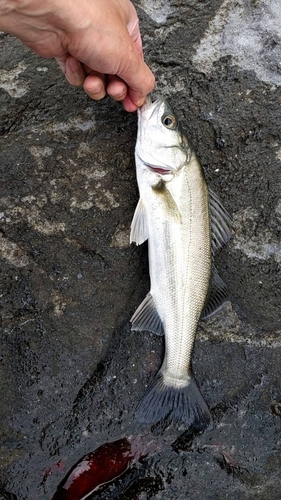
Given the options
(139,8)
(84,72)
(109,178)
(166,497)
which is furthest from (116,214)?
(166,497)

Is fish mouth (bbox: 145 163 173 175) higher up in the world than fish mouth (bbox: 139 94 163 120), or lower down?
lower down

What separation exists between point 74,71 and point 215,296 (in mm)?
1842

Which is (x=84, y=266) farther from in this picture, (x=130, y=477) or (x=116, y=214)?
(x=130, y=477)

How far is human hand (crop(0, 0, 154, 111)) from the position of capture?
10.2 ft

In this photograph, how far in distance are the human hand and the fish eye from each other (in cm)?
20

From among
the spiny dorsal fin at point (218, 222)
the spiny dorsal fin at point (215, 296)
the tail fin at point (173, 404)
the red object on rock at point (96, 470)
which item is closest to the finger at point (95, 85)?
the spiny dorsal fin at point (218, 222)

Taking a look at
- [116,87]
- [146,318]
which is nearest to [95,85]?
[116,87]

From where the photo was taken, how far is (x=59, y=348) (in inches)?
153

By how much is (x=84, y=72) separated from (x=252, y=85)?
135 centimetres

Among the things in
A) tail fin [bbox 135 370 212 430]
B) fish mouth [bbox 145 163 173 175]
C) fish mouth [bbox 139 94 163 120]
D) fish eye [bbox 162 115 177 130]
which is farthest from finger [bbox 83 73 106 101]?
tail fin [bbox 135 370 212 430]

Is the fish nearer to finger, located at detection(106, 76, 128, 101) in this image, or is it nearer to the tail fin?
the tail fin

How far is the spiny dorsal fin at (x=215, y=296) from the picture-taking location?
13.0 ft

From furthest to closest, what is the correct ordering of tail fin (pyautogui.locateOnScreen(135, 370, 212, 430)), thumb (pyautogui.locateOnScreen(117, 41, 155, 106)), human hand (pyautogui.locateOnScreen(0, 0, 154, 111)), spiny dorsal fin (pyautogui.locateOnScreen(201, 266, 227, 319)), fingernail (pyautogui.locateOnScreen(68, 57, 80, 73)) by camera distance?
spiny dorsal fin (pyautogui.locateOnScreen(201, 266, 227, 319)) → tail fin (pyautogui.locateOnScreen(135, 370, 212, 430)) → fingernail (pyautogui.locateOnScreen(68, 57, 80, 73)) → thumb (pyautogui.locateOnScreen(117, 41, 155, 106)) → human hand (pyautogui.locateOnScreen(0, 0, 154, 111))

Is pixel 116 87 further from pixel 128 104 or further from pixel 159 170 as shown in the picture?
pixel 159 170
